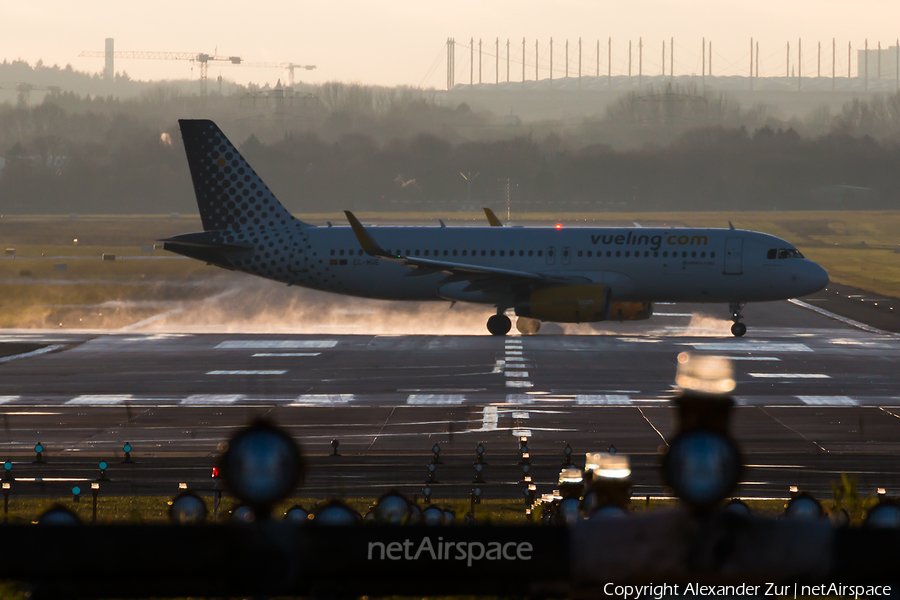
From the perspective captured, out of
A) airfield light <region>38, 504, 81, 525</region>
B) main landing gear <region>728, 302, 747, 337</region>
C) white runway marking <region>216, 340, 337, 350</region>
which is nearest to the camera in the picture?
airfield light <region>38, 504, 81, 525</region>

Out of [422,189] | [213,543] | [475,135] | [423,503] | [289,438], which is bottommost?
[423,503]

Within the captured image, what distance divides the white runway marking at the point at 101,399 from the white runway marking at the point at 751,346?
73.1 ft

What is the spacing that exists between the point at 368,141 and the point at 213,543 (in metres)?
172

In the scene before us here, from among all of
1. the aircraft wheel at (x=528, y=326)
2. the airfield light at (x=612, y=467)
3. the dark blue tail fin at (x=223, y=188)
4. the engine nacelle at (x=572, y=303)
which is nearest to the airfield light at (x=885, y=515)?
the airfield light at (x=612, y=467)

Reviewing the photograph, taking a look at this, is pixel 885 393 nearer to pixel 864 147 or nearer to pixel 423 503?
pixel 423 503

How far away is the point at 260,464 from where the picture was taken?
217 cm

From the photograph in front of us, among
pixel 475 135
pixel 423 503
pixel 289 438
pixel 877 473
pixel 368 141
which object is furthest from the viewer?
pixel 475 135

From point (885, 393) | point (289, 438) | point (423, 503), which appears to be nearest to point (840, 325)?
point (885, 393)

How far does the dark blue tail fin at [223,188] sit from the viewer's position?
43.2 m

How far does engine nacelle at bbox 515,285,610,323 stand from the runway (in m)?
1.24

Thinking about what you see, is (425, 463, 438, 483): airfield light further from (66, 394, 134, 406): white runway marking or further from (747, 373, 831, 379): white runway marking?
(747, 373, 831, 379): white runway marking

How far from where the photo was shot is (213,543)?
2221 millimetres

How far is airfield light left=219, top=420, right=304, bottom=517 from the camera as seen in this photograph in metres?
2.17

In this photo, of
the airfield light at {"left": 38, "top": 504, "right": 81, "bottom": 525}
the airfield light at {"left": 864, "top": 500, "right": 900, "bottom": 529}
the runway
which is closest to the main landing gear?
the runway
